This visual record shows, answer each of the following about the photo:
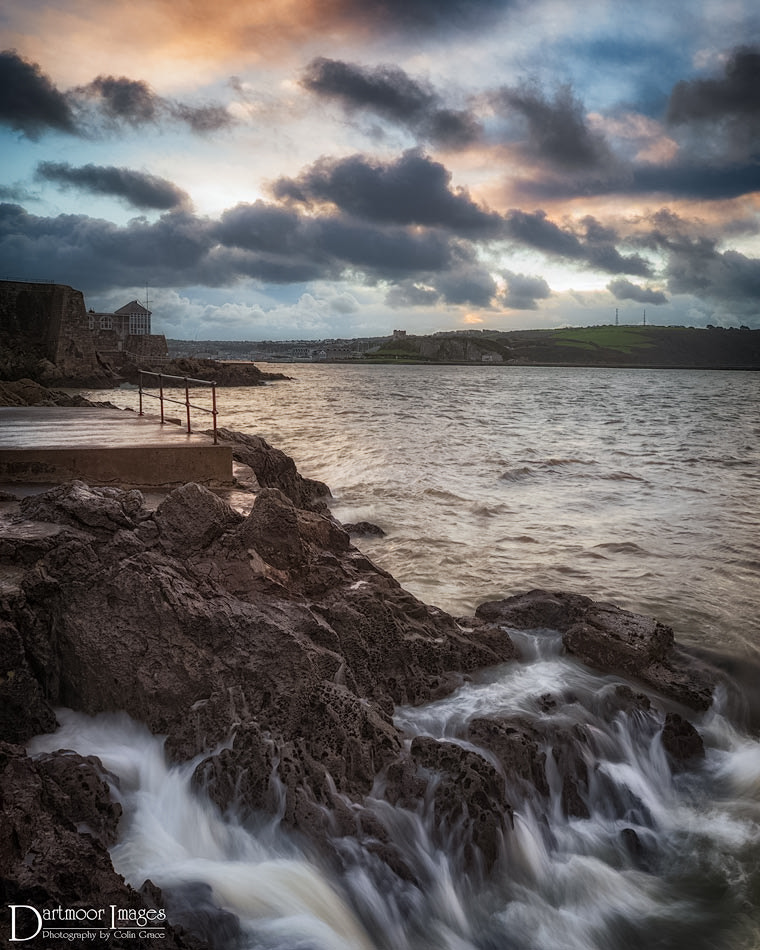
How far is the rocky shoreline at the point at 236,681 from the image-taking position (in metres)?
3.62

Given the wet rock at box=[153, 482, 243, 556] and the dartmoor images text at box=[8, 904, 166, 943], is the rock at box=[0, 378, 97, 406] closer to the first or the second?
the wet rock at box=[153, 482, 243, 556]

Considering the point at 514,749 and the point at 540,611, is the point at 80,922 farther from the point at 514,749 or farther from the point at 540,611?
the point at 540,611

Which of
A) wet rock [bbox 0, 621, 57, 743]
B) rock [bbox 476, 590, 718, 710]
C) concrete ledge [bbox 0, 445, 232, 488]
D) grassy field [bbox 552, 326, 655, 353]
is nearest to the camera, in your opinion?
wet rock [bbox 0, 621, 57, 743]

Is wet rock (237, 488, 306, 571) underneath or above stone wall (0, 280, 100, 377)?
underneath

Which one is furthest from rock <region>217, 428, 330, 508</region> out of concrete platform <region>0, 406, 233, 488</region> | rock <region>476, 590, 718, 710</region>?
rock <region>476, 590, 718, 710</region>

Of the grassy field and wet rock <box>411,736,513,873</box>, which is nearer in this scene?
Result: wet rock <box>411,736,513,873</box>

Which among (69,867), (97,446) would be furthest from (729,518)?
(69,867)

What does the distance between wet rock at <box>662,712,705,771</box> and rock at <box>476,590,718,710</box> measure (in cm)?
53

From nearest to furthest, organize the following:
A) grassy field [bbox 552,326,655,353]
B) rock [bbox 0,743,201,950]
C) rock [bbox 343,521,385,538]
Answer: rock [bbox 0,743,201,950] < rock [bbox 343,521,385,538] < grassy field [bbox 552,326,655,353]

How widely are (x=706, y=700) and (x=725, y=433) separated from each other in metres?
26.1

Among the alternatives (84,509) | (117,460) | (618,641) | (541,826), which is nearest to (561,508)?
(618,641)

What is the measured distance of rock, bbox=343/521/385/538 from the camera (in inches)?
Answer: 444

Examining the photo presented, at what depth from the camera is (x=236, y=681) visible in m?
4.55

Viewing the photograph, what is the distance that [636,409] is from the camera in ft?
143
